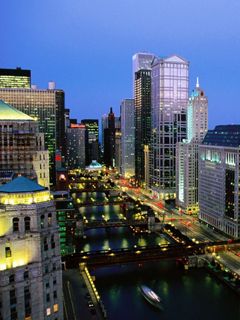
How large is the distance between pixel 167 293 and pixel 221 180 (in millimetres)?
57127

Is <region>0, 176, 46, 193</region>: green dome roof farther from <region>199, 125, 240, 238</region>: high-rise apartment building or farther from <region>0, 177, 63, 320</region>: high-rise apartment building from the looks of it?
Answer: <region>199, 125, 240, 238</region>: high-rise apartment building

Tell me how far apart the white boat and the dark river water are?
0.94m

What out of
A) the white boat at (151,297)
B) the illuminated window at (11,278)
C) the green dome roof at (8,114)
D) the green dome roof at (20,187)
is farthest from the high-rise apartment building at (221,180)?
the illuminated window at (11,278)

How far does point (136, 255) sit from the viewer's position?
10588cm

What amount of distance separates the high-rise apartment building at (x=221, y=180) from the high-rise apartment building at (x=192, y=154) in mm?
18564

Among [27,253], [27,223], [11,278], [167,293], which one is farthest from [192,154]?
[11,278]

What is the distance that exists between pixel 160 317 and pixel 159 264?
32725 mm

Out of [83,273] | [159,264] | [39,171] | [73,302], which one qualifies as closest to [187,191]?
[159,264]

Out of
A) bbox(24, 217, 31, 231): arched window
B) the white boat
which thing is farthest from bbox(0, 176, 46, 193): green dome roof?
the white boat

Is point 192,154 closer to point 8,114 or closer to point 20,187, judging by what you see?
point 8,114

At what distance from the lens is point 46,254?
60.2 m

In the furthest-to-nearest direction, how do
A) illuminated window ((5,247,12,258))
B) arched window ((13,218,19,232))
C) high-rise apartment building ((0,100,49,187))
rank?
high-rise apartment building ((0,100,49,187))
arched window ((13,218,19,232))
illuminated window ((5,247,12,258))

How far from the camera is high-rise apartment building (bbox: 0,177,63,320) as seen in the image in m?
56.7

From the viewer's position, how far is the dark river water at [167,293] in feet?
272
